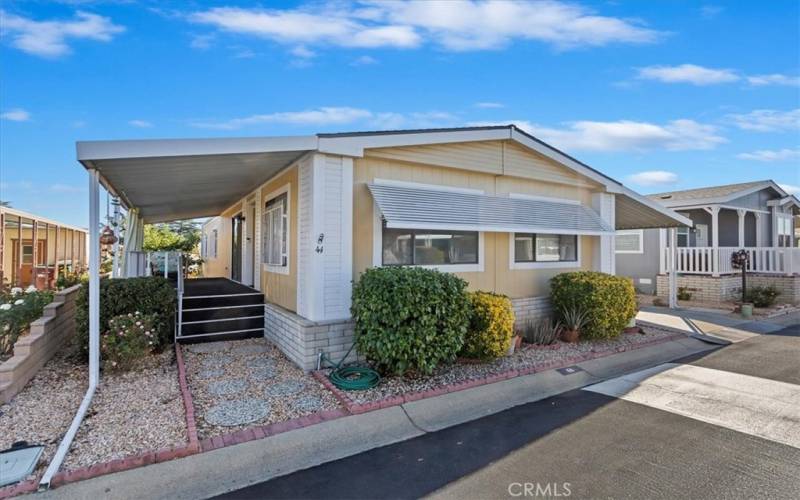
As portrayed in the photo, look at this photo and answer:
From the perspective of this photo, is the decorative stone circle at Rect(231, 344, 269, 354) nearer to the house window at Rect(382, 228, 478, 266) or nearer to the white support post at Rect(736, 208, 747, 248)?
the house window at Rect(382, 228, 478, 266)

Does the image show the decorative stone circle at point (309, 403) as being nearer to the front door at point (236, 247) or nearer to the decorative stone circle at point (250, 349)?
the decorative stone circle at point (250, 349)

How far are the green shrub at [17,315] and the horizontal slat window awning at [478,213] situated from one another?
229 inches

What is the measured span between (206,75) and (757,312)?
16.1 metres

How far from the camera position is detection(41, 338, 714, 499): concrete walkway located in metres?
3.18

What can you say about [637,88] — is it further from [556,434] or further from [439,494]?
[439,494]

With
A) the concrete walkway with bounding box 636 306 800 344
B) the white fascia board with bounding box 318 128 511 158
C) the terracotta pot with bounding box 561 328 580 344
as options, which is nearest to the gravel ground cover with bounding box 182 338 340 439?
the white fascia board with bounding box 318 128 511 158

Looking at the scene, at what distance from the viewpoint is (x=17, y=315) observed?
6.29m

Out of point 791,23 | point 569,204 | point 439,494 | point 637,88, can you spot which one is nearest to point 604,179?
point 569,204

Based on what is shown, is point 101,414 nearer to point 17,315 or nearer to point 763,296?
point 17,315

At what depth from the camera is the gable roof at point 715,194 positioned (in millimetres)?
14477

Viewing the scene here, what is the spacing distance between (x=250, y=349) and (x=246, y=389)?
194 centimetres

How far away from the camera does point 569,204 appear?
9352 millimetres

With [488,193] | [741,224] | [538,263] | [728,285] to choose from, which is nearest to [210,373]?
[488,193]

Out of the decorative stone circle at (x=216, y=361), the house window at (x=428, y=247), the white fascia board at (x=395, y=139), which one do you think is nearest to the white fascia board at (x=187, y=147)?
the white fascia board at (x=395, y=139)
